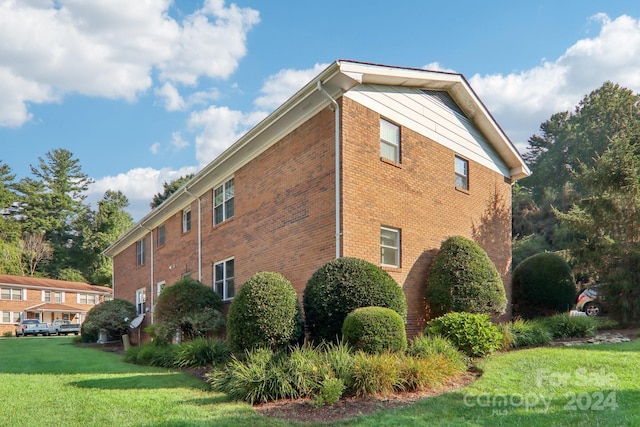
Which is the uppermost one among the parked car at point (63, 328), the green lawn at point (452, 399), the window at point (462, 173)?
the window at point (462, 173)

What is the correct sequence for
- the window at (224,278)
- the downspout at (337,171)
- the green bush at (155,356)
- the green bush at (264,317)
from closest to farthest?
1. the green bush at (264,317)
2. the downspout at (337,171)
3. the green bush at (155,356)
4. the window at (224,278)

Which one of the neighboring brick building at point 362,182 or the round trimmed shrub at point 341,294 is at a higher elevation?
the neighboring brick building at point 362,182

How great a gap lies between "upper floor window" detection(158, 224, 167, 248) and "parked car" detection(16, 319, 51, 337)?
78.9ft

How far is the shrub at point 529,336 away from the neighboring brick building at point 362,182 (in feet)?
7.23

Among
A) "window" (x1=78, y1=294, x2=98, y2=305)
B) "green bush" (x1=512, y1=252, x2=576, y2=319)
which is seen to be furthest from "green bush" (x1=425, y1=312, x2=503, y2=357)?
"window" (x1=78, y1=294, x2=98, y2=305)

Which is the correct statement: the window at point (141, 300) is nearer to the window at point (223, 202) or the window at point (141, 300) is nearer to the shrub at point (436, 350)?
the window at point (223, 202)

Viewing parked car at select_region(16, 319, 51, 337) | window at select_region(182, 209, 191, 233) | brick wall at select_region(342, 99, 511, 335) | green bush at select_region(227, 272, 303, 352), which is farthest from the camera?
parked car at select_region(16, 319, 51, 337)

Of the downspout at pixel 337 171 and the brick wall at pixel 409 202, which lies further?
the brick wall at pixel 409 202

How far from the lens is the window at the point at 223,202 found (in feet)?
52.7

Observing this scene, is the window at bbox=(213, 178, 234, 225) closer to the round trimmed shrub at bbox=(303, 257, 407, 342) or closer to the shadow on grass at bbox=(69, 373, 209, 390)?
the round trimmed shrub at bbox=(303, 257, 407, 342)

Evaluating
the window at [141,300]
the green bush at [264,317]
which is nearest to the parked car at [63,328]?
the window at [141,300]

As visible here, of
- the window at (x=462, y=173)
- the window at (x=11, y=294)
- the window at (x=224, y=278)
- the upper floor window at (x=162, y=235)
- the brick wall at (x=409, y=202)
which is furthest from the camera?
the window at (x=11, y=294)

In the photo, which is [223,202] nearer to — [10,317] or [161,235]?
[161,235]

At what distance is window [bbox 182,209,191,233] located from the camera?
19516 millimetres
